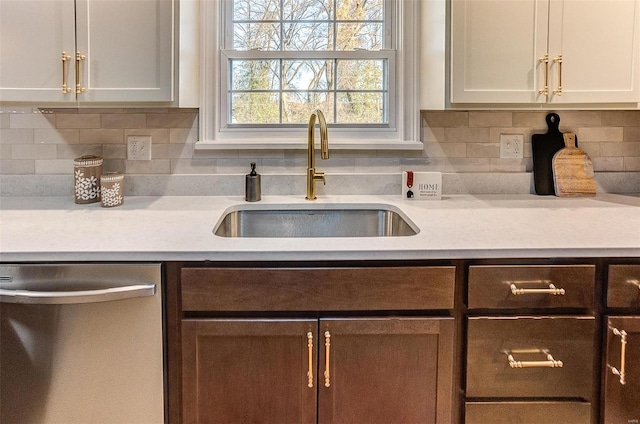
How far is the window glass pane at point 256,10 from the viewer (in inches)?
83.2

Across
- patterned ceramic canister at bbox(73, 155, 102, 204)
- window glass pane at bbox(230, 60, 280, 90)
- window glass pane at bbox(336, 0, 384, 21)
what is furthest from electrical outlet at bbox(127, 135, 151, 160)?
window glass pane at bbox(336, 0, 384, 21)

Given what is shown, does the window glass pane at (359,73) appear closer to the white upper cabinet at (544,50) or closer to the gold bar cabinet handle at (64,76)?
the white upper cabinet at (544,50)

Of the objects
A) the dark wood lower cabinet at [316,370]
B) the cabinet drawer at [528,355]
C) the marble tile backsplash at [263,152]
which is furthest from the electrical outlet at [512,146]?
the dark wood lower cabinet at [316,370]

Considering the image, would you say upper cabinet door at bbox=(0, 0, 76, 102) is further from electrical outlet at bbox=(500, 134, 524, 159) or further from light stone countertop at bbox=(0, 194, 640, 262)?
electrical outlet at bbox=(500, 134, 524, 159)

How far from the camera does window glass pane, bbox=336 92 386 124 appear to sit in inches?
84.2

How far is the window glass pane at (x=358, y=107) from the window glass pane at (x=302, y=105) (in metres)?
0.04

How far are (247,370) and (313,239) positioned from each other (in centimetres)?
38

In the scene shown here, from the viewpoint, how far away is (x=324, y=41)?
83.6 inches

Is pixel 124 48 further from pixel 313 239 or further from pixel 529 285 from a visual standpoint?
pixel 529 285

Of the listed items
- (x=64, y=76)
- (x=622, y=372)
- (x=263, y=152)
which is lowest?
(x=622, y=372)

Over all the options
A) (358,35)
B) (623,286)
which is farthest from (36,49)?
(623,286)

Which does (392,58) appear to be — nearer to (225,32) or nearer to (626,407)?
(225,32)

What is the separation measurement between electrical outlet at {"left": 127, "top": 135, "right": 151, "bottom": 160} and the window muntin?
33 cm

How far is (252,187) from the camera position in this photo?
76.4 inches
